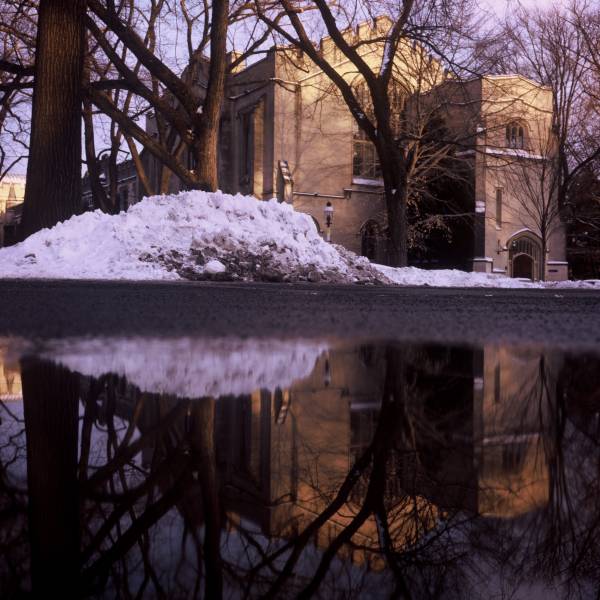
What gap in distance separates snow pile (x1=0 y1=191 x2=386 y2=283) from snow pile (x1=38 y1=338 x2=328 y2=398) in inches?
259

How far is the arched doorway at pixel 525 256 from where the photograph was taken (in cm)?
3134

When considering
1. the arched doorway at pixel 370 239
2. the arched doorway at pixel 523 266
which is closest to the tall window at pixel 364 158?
the arched doorway at pixel 370 239

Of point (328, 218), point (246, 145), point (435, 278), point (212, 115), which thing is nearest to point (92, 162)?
point (246, 145)

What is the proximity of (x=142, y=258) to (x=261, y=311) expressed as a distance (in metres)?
5.52

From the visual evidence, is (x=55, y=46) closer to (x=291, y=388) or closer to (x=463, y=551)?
(x=291, y=388)

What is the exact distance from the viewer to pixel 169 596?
2.23 feet

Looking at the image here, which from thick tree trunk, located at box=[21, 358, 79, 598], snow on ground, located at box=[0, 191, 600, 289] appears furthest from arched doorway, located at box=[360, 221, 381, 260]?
thick tree trunk, located at box=[21, 358, 79, 598]

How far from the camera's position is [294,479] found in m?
0.95

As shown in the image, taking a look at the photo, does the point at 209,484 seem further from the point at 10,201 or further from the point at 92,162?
the point at 10,201

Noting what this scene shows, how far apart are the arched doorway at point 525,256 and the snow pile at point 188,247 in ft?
72.7

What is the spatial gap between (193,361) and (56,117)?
11.6 meters

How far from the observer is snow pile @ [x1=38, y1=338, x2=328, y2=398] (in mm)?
1582

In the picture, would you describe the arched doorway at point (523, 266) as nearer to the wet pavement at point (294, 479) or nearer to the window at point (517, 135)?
the window at point (517, 135)

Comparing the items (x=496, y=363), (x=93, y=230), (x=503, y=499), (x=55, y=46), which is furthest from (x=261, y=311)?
(x=55, y=46)
